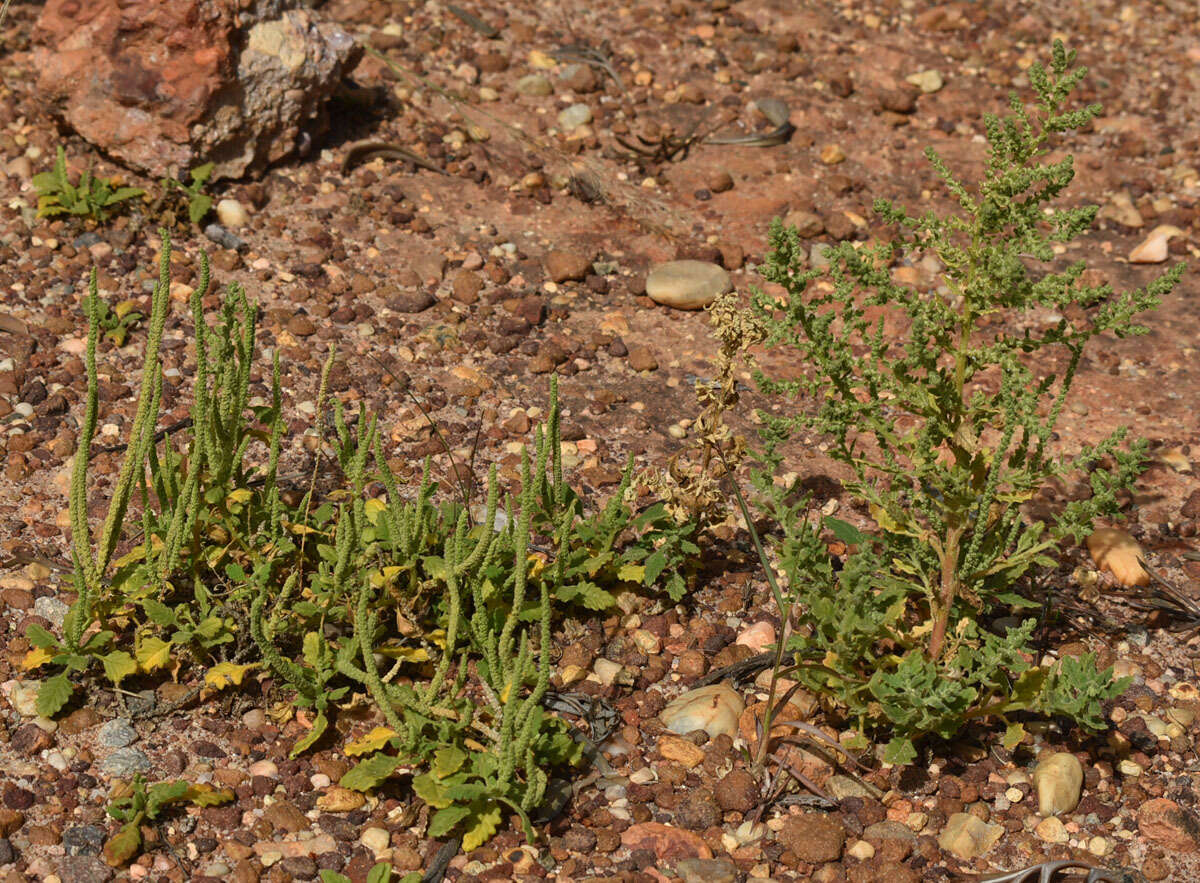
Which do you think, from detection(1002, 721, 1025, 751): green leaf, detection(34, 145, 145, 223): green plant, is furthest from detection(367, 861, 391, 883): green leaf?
detection(34, 145, 145, 223): green plant

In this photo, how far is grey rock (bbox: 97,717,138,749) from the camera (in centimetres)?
330

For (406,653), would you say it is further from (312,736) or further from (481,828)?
(481,828)

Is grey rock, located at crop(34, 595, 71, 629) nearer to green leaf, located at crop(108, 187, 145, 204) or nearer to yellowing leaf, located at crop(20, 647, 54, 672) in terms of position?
yellowing leaf, located at crop(20, 647, 54, 672)

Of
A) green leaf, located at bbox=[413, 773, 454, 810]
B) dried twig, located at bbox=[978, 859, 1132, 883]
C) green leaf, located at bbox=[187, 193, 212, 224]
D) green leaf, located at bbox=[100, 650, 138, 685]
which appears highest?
green leaf, located at bbox=[187, 193, 212, 224]

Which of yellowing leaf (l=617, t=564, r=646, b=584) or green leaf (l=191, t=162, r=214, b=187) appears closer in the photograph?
yellowing leaf (l=617, t=564, r=646, b=584)

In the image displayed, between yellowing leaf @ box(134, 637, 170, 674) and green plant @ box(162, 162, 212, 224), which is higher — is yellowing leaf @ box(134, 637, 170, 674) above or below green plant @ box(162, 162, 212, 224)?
below

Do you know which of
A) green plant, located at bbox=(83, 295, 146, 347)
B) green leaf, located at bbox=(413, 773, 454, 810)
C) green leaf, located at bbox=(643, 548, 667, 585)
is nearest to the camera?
green leaf, located at bbox=(413, 773, 454, 810)

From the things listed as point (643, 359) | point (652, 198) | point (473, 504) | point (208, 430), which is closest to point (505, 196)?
point (652, 198)

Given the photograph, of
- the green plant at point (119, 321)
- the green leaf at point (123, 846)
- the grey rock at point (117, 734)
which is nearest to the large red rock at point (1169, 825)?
the green leaf at point (123, 846)

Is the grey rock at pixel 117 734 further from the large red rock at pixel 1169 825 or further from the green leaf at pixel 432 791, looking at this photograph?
the large red rock at pixel 1169 825

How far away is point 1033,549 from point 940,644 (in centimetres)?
33

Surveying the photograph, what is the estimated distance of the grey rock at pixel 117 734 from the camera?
10.8ft

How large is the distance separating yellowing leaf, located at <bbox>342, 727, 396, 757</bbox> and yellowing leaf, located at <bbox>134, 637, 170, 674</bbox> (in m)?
0.54

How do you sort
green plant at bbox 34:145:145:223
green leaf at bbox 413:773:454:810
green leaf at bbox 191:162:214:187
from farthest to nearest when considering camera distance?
green leaf at bbox 191:162:214:187
green plant at bbox 34:145:145:223
green leaf at bbox 413:773:454:810
